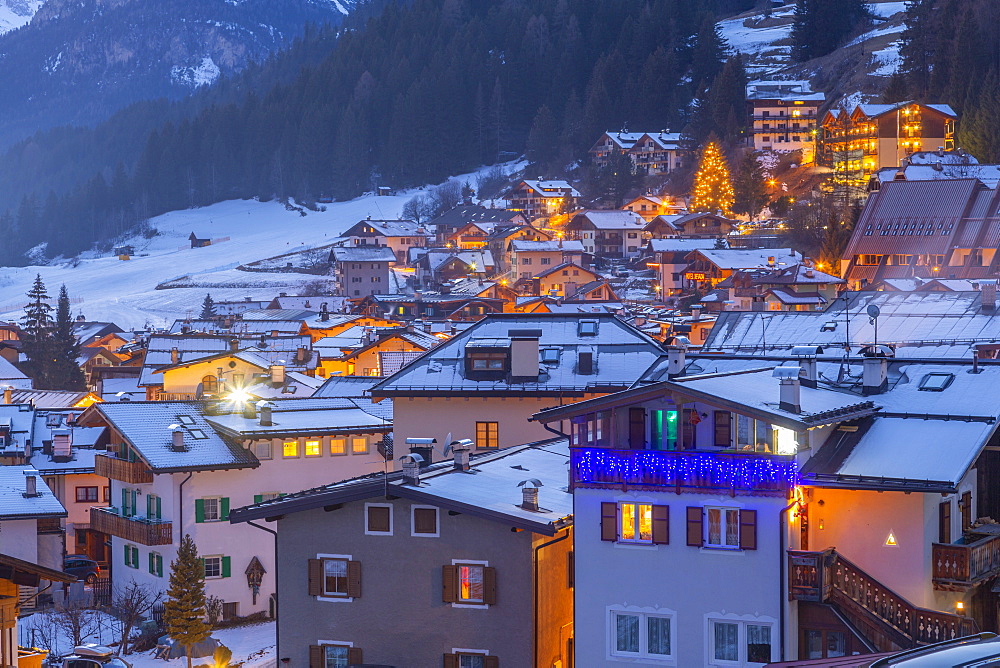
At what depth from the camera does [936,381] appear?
23.5 metres

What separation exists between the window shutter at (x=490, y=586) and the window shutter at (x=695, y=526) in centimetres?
358

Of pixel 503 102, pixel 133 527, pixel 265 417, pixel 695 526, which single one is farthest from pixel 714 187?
pixel 695 526

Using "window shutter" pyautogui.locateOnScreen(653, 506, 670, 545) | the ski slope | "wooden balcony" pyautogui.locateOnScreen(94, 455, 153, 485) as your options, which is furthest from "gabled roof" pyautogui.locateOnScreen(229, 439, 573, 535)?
the ski slope

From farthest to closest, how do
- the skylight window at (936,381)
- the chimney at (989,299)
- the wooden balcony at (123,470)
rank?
the chimney at (989,299)
the wooden balcony at (123,470)
the skylight window at (936,381)

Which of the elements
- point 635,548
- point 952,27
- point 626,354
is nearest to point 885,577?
point 635,548

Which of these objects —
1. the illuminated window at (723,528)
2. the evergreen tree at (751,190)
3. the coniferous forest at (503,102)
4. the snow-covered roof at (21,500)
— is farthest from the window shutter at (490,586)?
the coniferous forest at (503,102)

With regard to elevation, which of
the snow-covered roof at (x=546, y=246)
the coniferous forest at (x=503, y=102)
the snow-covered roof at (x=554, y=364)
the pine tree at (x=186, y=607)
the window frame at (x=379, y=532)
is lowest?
the pine tree at (x=186, y=607)

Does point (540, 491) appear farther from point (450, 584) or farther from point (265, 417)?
point (265, 417)

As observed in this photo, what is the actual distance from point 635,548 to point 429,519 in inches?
149

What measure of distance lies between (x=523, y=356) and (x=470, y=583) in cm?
1300

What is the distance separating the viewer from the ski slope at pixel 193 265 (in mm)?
129375

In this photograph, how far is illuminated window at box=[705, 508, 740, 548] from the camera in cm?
2012

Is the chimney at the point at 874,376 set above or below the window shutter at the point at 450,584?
above

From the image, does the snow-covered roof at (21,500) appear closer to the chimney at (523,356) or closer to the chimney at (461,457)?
the chimney at (461,457)
